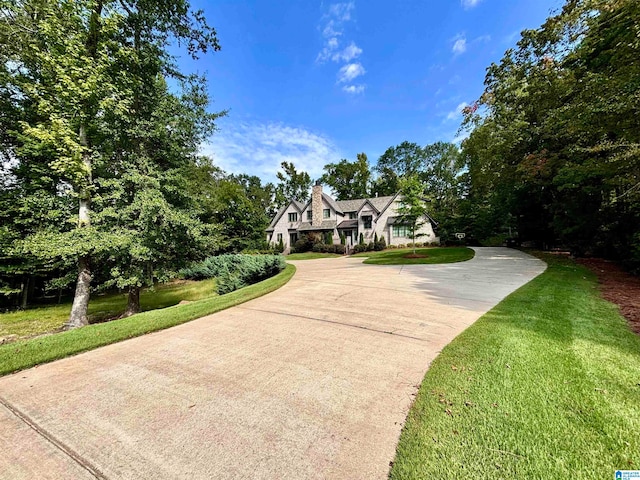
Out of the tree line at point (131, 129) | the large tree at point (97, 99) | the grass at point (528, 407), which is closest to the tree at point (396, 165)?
the tree line at point (131, 129)

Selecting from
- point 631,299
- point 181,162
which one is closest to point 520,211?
point 631,299

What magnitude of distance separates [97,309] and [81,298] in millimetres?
3944

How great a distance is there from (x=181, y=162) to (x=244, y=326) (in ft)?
22.3

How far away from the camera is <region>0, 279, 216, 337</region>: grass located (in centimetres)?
791

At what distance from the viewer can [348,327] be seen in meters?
4.57

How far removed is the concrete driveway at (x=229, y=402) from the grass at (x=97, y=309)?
5.66m

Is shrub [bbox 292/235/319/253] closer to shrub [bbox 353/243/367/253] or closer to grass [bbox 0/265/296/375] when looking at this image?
shrub [bbox 353/243/367/253]

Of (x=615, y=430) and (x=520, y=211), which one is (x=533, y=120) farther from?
(x=615, y=430)

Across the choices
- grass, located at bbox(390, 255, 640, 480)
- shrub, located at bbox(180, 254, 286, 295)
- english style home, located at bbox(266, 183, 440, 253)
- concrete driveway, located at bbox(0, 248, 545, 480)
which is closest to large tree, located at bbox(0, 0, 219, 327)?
shrub, located at bbox(180, 254, 286, 295)

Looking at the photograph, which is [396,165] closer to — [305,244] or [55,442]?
[305,244]

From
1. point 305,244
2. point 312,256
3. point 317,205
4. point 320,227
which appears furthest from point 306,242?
point 317,205

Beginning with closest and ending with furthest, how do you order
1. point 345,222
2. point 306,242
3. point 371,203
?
1. point 306,242
2. point 371,203
3. point 345,222

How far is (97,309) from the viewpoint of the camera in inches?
406

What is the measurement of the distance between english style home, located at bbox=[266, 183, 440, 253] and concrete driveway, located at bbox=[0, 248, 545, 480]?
2297 centimetres
